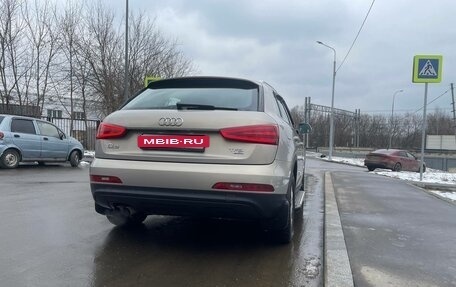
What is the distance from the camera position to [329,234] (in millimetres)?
4758

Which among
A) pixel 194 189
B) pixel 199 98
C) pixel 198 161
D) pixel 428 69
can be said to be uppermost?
pixel 428 69

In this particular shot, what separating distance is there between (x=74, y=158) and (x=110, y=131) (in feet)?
35.5

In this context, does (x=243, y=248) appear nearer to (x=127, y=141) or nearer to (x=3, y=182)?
(x=127, y=141)

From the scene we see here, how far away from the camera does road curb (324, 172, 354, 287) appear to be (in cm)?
337

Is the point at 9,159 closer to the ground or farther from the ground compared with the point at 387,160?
farther from the ground

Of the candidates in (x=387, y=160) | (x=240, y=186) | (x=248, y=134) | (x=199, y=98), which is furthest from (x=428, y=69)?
(x=240, y=186)

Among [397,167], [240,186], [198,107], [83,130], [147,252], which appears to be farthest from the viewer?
[83,130]

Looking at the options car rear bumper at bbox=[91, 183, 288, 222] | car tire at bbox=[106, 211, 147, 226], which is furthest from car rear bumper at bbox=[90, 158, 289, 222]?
car tire at bbox=[106, 211, 147, 226]

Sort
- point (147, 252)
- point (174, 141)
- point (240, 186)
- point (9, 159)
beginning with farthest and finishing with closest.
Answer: point (9, 159), point (147, 252), point (174, 141), point (240, 186)

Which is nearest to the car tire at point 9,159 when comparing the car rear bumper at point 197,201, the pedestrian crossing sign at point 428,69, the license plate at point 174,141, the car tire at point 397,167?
the car rear bumper at point 197,201

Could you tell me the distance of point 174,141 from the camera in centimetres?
379

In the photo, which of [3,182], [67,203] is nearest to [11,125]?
[3,182]

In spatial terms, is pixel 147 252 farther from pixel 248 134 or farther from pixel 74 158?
pixel 74 158

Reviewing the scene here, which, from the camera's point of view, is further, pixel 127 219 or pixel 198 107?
pixel 127 219
